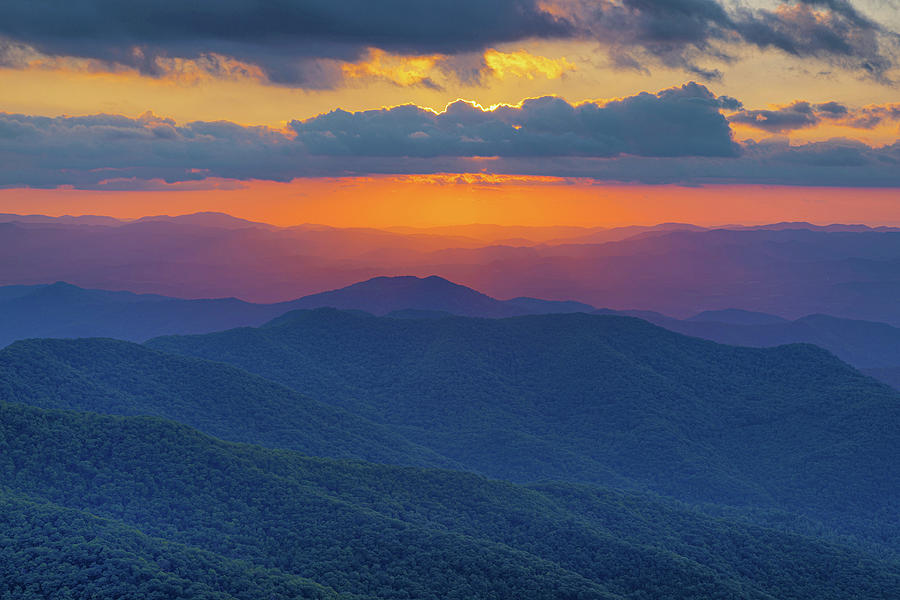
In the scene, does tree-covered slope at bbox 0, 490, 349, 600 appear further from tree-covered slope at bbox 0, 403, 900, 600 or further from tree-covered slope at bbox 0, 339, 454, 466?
tree-covered slope at bbox 0, 339, 454, 466

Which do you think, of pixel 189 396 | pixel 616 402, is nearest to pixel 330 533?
pixel 189 396

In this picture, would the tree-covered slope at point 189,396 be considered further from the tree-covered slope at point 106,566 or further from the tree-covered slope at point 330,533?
the tree-covered slope at point 106,566

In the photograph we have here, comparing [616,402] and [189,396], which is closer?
[189,396]

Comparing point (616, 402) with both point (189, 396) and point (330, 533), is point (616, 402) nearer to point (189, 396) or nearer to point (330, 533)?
point (189, 396)

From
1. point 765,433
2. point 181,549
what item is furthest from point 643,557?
point 765,433

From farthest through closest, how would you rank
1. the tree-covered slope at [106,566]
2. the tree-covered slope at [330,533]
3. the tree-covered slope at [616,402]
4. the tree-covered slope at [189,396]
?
the tree-covered slope at [616,402], the tree-covered slope at [189,396], the tree-covered slope at [330,533], the tree-covered slope at [106,566]

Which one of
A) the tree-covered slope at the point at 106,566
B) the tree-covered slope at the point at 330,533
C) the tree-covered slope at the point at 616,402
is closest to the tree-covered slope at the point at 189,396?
the tree-covered slope at the point at 616,402

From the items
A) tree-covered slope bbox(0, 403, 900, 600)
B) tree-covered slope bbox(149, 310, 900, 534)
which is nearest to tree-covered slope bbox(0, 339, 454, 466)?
tree-covered slope bbox(149, 310, 900, 534)
